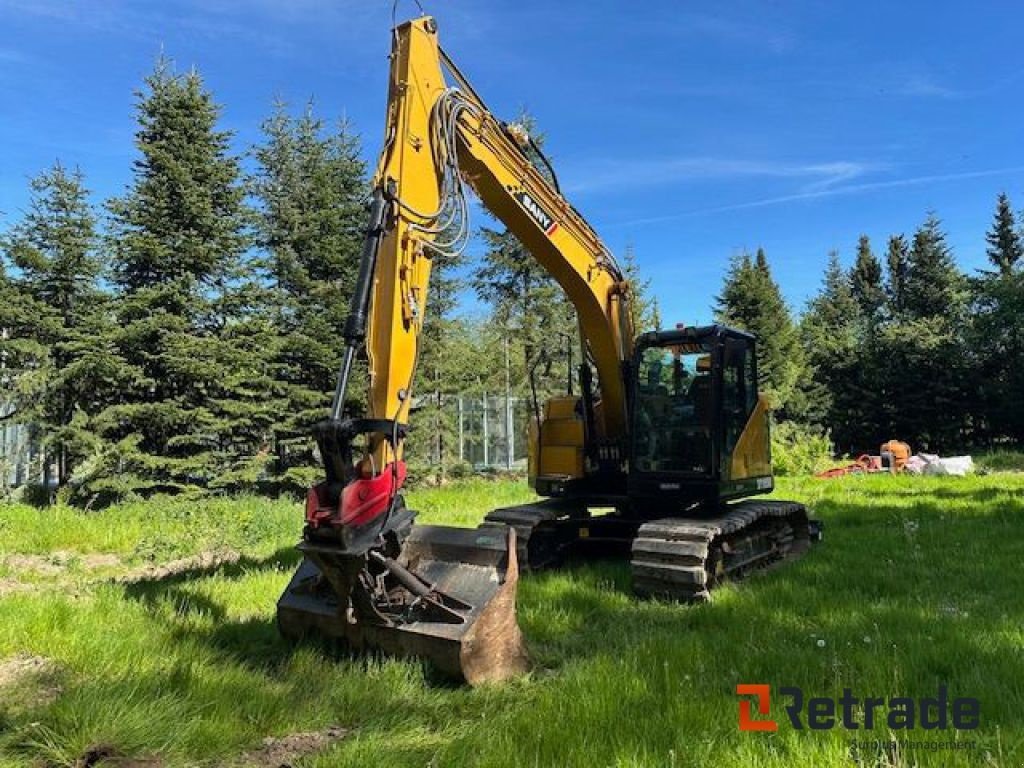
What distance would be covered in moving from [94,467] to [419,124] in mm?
9920

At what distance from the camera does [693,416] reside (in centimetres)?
762

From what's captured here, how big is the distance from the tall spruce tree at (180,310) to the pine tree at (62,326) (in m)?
0.46

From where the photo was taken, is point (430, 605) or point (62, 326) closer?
point (430, 605)

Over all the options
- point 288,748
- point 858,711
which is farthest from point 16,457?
point 858,711

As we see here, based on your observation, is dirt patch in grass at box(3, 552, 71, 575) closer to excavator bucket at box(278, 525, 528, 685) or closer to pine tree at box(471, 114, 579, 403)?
excavator bucket at box(278, 525, 528, 685)

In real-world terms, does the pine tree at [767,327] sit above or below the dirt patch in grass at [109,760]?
above

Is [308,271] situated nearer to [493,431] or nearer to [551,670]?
[493,431]

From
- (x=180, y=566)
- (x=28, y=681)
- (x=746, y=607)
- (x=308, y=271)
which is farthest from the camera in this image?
(x=308, y=271)

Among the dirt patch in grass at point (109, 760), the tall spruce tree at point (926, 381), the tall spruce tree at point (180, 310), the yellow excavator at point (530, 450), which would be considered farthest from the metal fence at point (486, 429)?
the tall spruce tree at point (926, 381)

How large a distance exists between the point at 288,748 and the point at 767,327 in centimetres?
2996

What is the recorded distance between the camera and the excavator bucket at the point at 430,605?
4594 millimetres

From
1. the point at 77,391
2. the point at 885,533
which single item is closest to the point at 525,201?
the point at 885,533

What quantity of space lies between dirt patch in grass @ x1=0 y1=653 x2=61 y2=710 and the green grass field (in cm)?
2

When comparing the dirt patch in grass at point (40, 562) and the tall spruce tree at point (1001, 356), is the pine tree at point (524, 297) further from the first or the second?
the tall spruce tree at point (1001, 356)
